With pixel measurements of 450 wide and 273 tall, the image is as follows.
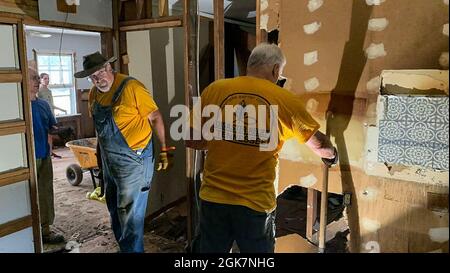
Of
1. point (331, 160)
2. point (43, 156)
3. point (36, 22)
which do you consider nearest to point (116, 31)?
point (36, 22)

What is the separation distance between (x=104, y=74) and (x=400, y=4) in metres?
1.64

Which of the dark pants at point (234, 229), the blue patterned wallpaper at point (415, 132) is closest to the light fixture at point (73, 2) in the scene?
the dark pants at point (234, 229)

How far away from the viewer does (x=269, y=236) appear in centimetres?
146

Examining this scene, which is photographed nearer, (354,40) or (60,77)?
(354,40)

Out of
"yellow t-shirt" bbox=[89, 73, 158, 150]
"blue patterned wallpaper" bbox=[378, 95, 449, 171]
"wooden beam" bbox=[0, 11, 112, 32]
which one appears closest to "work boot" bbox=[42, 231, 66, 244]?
"yellow t-shirt" bbox=[89, 73, 158, 150]

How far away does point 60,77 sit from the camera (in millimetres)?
6578

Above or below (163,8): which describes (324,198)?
below

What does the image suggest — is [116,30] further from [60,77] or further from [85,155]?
[60,77]

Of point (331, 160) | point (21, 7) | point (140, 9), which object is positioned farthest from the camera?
point (140, 9)

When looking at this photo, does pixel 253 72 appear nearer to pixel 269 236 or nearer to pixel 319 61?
pixel 319 61

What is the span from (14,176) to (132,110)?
2.58ft

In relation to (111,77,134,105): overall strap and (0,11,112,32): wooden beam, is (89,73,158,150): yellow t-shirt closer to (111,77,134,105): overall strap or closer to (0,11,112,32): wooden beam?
(111,77,134,105): overall strap

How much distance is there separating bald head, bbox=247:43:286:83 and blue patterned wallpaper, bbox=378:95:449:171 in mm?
479

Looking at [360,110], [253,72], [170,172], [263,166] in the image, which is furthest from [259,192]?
[170,172]
